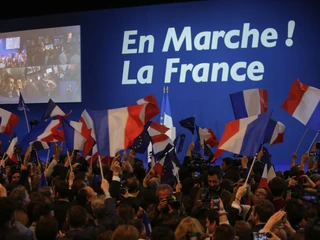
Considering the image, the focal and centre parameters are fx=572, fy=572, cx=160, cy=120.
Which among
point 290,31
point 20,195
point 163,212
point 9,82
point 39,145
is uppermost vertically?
point 290,31

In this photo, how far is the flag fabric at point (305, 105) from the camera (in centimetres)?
771

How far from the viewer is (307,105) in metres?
7.84

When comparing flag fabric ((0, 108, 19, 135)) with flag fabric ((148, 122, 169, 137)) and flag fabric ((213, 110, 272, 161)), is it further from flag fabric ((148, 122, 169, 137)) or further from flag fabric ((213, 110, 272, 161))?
flag fabric ((213, 110, 272, 161))

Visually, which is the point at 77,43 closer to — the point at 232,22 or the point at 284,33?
the point at 232,22

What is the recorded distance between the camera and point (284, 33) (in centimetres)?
1370

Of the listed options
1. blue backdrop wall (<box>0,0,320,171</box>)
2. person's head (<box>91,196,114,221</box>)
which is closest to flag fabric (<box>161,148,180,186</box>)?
person's head (<box>91,196,114,221</box>)

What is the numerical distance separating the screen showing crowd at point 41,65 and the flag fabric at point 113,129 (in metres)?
10.0

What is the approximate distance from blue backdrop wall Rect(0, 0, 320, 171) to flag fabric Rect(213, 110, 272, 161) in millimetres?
7761

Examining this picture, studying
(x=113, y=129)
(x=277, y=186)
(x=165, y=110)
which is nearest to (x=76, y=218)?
(x=277, y=186)

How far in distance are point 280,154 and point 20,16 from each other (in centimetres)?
904

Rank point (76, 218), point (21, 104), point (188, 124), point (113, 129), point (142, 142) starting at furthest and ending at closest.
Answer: point (21, 104)
point (188, 124)
point (142, 142)
point (113, 129)
point (76, 218)

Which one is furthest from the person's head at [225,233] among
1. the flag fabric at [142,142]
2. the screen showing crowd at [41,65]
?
the screen showing crowd at [41,65]

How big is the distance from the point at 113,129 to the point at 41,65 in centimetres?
1099

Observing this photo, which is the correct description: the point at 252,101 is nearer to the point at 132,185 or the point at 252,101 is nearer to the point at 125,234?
the point at 132,185
